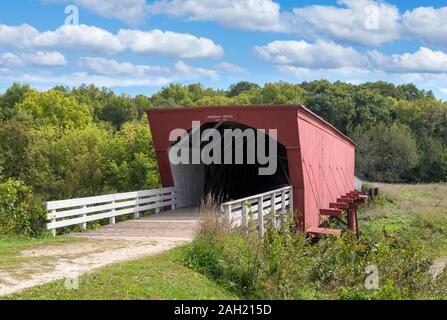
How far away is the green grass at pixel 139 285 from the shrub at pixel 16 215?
4.40 meters

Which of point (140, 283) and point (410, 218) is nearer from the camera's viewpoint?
point (140, 283)

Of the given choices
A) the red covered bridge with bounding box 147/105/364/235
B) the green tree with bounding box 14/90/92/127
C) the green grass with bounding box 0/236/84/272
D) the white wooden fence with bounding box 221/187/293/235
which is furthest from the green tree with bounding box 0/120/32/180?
the green grass with bounding box 0/236/84/272

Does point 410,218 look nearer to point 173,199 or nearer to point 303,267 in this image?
point 173,199

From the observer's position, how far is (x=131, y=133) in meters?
35.4

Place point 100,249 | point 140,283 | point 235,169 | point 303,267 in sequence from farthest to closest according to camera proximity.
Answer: point 235,169, point 100,249, point 303,267, point 140,283

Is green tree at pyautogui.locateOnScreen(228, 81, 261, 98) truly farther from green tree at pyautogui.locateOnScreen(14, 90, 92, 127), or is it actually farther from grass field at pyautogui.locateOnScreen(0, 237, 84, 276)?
grass field at pyautogui.locateOnScreen(0, 237, 84, 276)

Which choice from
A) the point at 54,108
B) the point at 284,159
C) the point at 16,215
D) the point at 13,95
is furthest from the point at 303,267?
the point at 13,95

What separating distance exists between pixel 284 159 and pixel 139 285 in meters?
16.2

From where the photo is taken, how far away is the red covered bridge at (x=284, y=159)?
16.3 metres

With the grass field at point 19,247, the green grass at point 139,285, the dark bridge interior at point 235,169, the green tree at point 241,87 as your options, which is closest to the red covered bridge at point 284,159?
the dark bridge interior at point 235,169

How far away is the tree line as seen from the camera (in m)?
32.1

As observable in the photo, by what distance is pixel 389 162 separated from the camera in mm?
58781
